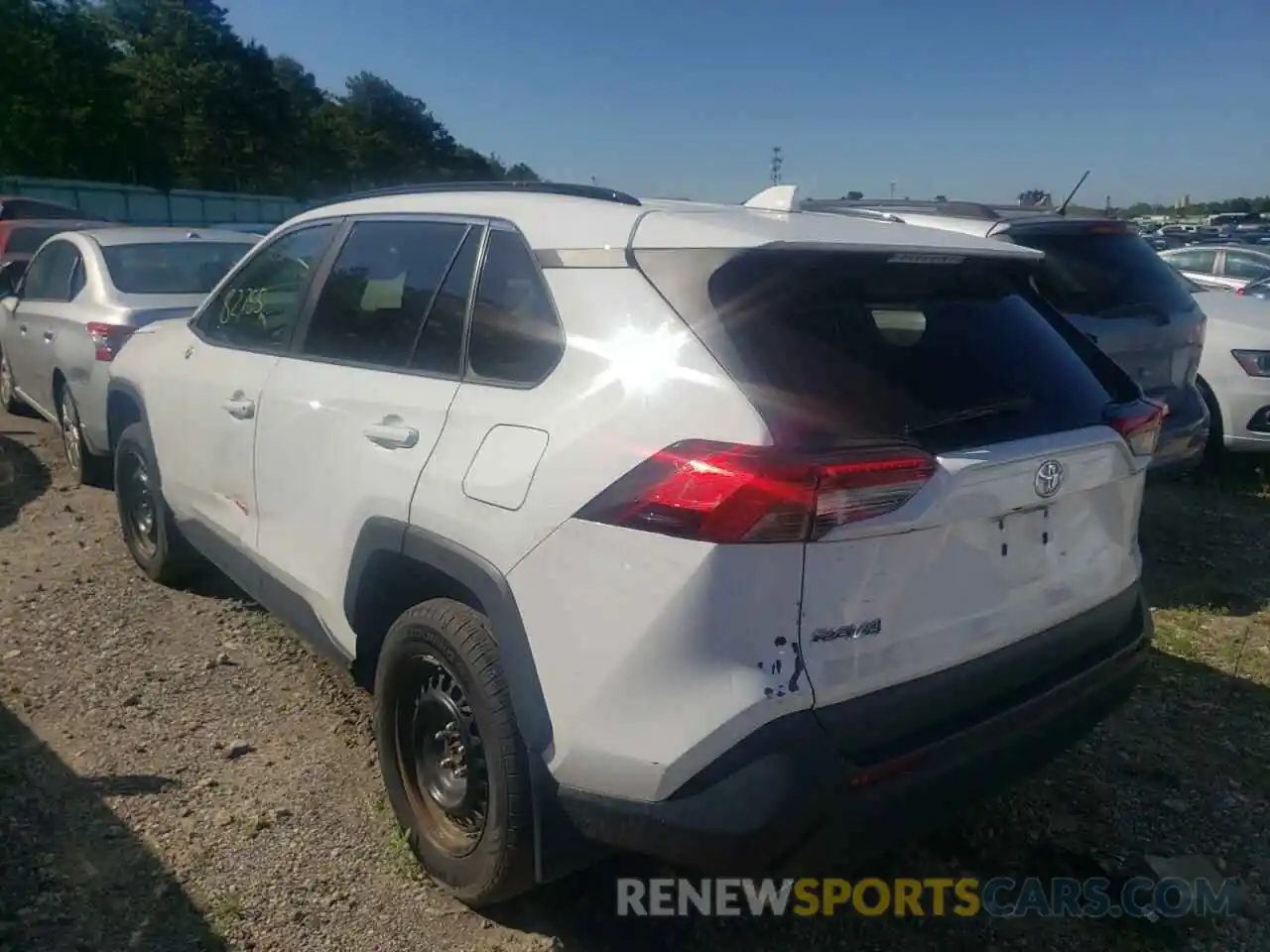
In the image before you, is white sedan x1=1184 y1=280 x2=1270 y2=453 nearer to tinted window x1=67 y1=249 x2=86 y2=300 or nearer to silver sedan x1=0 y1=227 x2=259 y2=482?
silver sedan x1=0 y1=227 x2=259 y2=482

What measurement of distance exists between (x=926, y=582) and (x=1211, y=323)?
238 inches

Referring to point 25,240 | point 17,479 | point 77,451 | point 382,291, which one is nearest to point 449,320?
point 382,291

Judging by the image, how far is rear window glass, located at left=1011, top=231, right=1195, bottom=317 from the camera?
5195mm

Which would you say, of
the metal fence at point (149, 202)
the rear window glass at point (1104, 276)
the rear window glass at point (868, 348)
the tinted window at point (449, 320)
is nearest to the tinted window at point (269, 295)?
the tinted window at point (449, 320)

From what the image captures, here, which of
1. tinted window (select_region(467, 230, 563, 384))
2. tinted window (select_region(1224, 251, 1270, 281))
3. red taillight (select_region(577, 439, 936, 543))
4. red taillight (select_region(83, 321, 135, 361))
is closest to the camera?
red taillight (select_region(577, 439, 936, 543))

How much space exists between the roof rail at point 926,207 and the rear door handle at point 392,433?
9.93 ft

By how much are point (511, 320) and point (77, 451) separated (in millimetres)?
5088

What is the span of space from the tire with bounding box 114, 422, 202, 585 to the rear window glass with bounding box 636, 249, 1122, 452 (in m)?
3.17

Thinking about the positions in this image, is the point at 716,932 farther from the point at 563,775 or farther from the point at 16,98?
the point at 16,98

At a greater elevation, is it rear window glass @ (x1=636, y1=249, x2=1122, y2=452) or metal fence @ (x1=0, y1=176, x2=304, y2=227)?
metal fence @ (x1=0, y1=176, x2=304, y2=227)

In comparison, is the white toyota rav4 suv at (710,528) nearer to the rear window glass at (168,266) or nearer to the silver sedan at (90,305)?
the silver sedan at (90,305)

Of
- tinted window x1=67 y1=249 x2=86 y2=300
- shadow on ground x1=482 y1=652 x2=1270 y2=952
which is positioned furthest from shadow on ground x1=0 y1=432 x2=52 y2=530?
shadow on ground x1=482 y1=652 x2=1270 y2=952

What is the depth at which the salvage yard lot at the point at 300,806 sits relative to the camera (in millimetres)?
2691

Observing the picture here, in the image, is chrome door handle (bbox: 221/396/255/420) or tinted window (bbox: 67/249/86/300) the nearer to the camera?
chrome door handle (bbox: 221/396/255/420)
